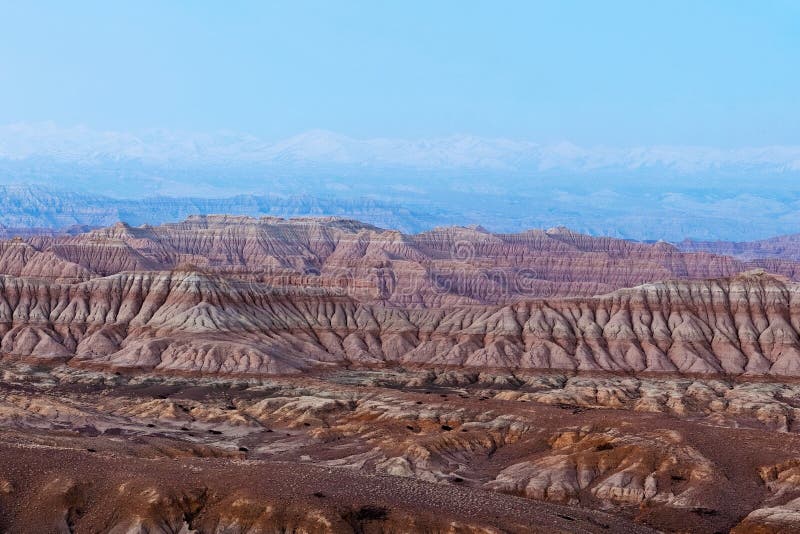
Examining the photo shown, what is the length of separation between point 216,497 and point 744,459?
163 feet

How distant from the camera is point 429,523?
70.4 meters

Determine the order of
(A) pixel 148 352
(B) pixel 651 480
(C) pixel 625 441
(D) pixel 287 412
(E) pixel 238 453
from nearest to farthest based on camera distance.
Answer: (B) pixel 651 480 < (C) pixel 625 441 < (E) pixel 238 453 < (D) pixel 287 412 < (A) pixel 148 352

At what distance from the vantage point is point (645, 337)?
198 m

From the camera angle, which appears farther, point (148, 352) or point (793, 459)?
point (148, 352)

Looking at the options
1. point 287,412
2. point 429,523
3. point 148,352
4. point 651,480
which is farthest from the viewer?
point 148,352

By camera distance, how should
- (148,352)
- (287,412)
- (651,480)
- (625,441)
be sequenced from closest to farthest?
(651,480), (625,441), (287,412), (148,352)

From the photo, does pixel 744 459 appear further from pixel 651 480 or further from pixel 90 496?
pixel 90 496

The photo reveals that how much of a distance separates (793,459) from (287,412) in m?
65.7

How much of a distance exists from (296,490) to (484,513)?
480 inches

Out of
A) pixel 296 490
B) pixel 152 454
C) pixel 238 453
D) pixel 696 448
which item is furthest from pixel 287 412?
pixel 296 490

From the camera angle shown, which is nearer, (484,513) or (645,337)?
(484,513)

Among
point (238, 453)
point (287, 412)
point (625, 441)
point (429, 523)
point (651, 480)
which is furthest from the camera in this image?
point (287, 412)

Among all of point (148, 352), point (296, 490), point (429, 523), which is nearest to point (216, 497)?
point (296, 490)

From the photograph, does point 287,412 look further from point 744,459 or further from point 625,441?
point 744,459
